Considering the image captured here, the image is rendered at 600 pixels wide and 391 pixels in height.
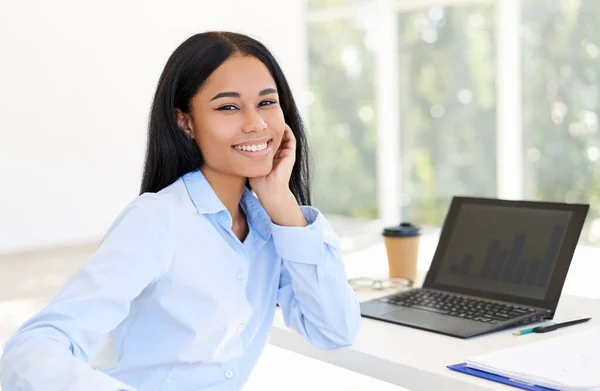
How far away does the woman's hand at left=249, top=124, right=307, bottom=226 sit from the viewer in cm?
167

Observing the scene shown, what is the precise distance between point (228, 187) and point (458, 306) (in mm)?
528

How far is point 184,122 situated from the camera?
165 cm

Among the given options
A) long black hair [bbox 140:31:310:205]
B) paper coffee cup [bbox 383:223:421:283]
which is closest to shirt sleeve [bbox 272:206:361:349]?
long black hair [bbox 140:31:310:205]

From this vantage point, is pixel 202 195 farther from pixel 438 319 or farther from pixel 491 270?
pixel 491 270

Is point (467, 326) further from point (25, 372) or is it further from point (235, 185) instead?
point (25, 372)

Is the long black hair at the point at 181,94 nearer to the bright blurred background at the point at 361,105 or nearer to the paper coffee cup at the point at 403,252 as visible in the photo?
the paper coffee cup at the point at 403,252

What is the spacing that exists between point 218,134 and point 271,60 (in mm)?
202

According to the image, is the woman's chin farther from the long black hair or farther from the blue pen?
the blue pen

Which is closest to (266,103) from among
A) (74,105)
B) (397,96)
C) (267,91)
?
(267,91)

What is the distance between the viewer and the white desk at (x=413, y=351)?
1334 mm

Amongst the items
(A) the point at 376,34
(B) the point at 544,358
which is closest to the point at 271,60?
(B) the point at 544,358

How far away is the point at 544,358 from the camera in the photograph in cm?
133

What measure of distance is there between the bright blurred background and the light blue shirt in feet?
13.7

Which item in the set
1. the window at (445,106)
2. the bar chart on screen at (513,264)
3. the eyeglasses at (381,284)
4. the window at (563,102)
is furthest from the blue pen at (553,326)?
the window at (445,106)
